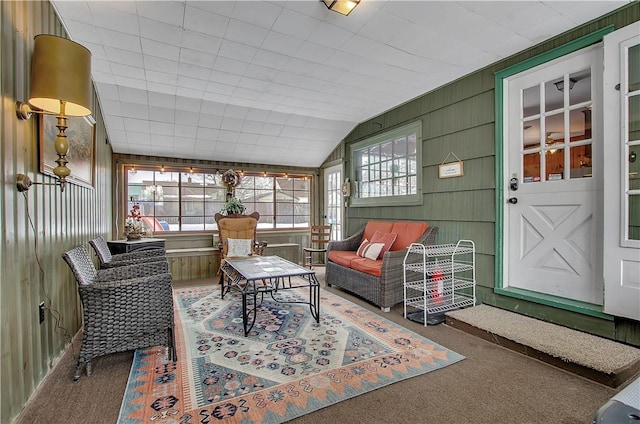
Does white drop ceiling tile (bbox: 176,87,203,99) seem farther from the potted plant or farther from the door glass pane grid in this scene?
the door glass pane grid

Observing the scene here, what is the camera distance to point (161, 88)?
12.3 ft

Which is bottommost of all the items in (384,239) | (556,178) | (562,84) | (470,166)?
(384,239)

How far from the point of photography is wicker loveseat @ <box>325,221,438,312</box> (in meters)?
3.31

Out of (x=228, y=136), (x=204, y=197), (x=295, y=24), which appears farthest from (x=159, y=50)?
(x=204, y=197)

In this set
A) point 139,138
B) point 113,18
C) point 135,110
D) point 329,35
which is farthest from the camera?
point 139,138

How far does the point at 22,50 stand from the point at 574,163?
3983mm

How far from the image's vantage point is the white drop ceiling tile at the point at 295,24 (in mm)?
2332

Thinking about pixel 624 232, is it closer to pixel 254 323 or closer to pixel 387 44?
pixel 387 44

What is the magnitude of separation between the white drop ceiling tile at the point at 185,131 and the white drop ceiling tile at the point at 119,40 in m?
2.06

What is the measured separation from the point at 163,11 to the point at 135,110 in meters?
2.44

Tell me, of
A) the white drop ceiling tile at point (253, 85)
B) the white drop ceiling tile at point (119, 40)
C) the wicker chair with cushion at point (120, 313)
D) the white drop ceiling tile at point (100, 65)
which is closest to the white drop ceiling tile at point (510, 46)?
the white drop ceiling tile at point (253, 85)

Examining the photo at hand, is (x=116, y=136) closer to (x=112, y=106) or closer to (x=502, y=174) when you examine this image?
(x=112, y=106)

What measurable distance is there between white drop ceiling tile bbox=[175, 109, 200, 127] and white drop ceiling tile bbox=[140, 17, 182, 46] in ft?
6.32

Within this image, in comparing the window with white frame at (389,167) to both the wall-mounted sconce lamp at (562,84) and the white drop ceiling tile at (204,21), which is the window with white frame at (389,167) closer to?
the wall-mounted sconce lamp at (562,84)
